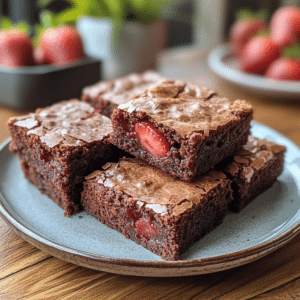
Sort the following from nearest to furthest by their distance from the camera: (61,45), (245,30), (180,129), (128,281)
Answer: (128,281) < (180,129) < (61,45) < (245,30)

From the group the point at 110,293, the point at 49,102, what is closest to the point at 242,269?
the point at 110,293

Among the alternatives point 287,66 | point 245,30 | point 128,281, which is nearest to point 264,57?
point 287,66

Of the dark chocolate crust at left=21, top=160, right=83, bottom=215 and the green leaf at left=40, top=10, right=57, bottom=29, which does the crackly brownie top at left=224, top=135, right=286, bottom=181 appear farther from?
the green leaf at left=40, top=10, right=57, bottom=29

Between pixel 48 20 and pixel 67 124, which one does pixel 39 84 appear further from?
pixel 67 124

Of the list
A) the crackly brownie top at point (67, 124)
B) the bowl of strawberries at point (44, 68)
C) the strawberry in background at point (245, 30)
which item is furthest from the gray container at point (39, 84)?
the strawberry in background at point (245, 30)

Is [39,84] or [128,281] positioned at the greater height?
[39,84]

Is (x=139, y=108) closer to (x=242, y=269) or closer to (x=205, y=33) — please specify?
(x=242, y=269)

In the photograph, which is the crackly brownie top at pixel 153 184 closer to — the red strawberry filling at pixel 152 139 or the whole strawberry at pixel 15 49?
the red strawberry filling at pixel 152 139
